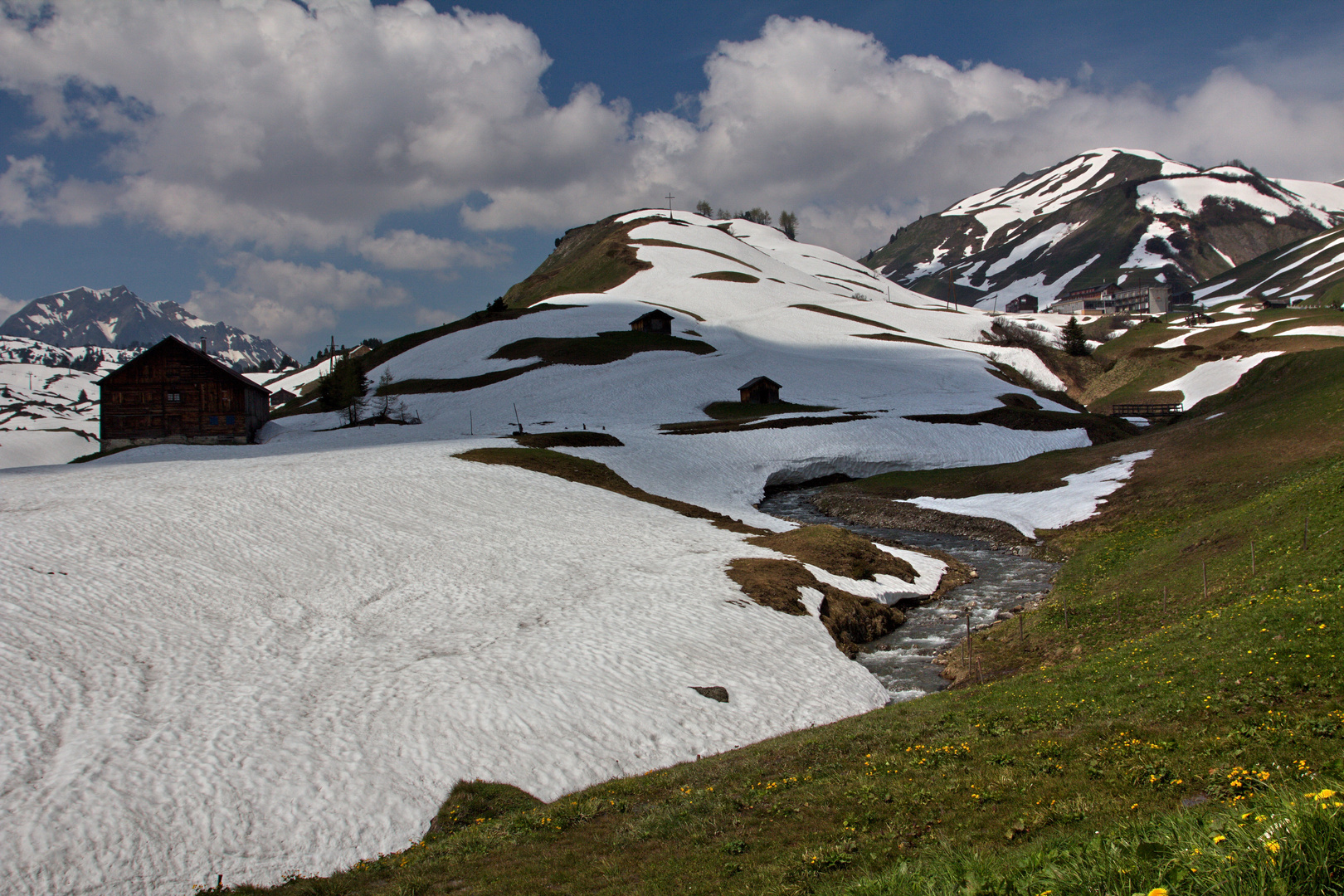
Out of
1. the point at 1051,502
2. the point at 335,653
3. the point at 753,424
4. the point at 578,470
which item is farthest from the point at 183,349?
the point at 1051,502

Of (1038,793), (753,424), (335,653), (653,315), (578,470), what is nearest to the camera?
(1038,793)

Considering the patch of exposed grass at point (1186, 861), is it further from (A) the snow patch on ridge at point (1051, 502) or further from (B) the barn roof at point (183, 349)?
(B) the barn roof at point (183, 349)

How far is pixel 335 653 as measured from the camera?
74.0 ft

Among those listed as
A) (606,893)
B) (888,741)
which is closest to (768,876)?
(606,893)

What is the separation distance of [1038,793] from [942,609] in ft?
74.8

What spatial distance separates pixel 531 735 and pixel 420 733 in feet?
9.09

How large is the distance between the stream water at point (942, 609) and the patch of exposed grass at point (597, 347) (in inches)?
2446

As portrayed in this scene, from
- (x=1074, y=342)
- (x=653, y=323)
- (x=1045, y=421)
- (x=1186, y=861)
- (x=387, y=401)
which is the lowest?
(x=1186, y=861)

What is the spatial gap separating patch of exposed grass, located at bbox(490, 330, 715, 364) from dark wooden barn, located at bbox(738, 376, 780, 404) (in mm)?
20009

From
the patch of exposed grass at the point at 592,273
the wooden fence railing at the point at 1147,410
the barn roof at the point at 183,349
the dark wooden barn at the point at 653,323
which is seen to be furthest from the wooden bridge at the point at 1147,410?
the patch of exposed grass at the point at 592,273

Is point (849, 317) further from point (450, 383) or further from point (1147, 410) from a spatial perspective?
point (450, 383)

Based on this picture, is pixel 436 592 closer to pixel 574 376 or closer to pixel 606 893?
pixel 606 893

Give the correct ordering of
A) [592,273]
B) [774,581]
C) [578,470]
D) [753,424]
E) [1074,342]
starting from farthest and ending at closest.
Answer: [592,273] < [1074,342] < [753,424] < [578,470] < [774,581]

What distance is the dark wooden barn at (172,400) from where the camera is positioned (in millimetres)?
73688
